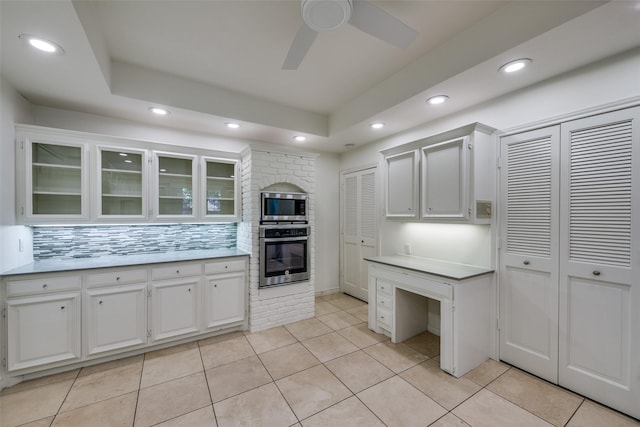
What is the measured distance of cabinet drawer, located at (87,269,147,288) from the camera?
245 centimetres

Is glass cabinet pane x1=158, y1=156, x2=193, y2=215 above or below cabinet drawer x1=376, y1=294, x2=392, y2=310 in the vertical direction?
above

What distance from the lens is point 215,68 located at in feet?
8.41

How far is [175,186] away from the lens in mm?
3195

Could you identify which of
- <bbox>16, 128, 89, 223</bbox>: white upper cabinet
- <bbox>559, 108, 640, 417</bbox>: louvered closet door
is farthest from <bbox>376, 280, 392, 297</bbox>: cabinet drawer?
<bbox>16, 128, 89, 223</bbox>: white upper cabinet

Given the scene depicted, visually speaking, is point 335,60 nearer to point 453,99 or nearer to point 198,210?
point 453,99

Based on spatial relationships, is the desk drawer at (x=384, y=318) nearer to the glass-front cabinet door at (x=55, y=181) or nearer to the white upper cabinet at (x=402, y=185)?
the white upper cabinet at (x=402, y=185)

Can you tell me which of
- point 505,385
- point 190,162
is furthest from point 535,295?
point 190,162

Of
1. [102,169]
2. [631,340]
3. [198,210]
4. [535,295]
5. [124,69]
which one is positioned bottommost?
[631,340]

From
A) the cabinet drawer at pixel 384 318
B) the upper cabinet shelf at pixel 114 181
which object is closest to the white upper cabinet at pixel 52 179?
the upper cabinet shelf at pixel 114 181

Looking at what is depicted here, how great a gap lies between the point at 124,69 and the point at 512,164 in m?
3.81

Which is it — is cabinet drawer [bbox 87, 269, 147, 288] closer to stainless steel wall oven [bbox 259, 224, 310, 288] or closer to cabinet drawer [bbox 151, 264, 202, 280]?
cabinet drawer [bbox 151, 264, 202, 280]

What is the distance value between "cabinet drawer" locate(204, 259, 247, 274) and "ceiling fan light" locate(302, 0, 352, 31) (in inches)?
101

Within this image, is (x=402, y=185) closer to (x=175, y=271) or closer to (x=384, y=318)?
(x=384, y=318)

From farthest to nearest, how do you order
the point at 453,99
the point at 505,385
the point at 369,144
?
the point at 369,144, the point at 453,99, the point at 505,385
